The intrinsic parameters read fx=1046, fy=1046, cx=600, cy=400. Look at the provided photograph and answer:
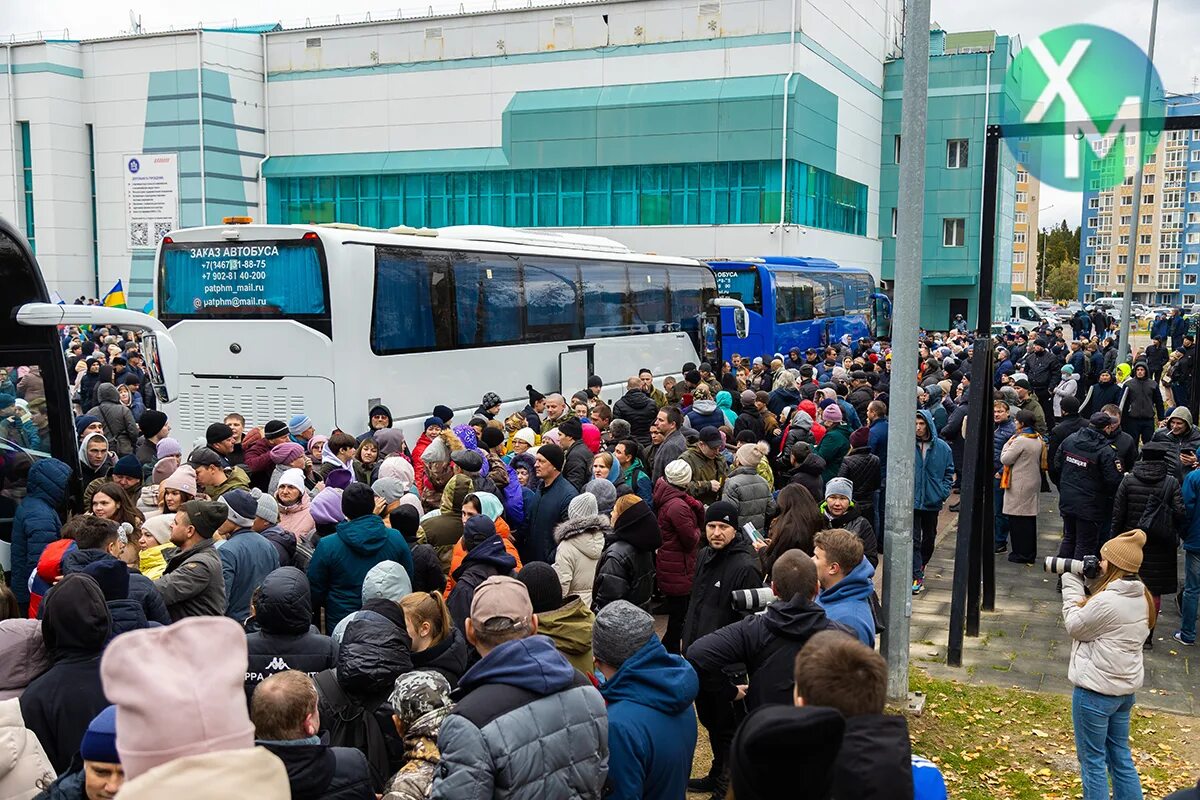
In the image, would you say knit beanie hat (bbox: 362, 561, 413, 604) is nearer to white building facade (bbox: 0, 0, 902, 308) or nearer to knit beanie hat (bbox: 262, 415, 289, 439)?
knit beanie hat (bbox: 262, 415, 289, 439)

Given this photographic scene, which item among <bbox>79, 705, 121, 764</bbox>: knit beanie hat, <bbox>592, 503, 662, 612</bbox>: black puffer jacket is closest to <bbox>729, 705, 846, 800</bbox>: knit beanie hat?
<bbox>79, 705, 121, 764</bbox>: knit beanie hat

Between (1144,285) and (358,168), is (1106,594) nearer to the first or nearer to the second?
(358,168)

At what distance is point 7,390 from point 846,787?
7182 mm

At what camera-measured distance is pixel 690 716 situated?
14.3 feet

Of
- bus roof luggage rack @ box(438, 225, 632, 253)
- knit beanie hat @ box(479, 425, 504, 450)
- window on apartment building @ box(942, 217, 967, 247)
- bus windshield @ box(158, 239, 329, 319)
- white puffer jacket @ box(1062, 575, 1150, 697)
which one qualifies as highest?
window on apartment building @ box(942, 217, 967, 247)

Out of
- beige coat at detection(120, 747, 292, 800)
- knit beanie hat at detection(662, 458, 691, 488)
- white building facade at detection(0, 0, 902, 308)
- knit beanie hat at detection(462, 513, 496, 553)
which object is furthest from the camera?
white building facade at detection(0, 0, 902, 308)

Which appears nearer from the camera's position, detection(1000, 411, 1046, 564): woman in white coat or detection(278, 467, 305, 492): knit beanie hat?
detection(278, 467, 305, 492): knit beanie hat

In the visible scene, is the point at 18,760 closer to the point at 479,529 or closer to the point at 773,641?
the point at 479,529

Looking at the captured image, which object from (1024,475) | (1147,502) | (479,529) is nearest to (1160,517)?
(1147,502)

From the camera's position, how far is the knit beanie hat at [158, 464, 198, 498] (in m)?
7.43

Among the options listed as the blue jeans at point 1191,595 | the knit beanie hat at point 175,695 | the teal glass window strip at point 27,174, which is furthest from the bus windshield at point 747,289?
the teal glass window strip at point 27,174

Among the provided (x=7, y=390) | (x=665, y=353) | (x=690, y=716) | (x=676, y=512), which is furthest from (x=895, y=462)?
(x=665, y=353)

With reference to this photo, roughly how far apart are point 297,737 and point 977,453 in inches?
256

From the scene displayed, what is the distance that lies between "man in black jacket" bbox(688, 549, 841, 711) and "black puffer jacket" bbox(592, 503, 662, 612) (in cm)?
161
